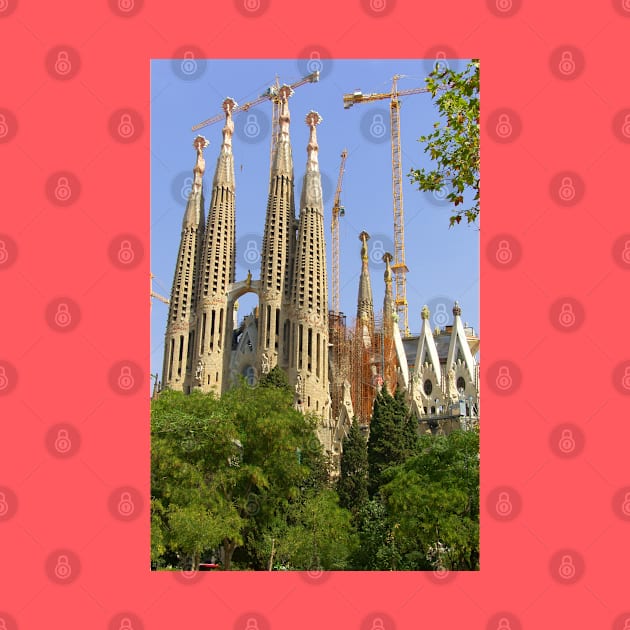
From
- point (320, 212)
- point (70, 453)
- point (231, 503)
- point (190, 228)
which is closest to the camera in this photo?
point (70, 453)

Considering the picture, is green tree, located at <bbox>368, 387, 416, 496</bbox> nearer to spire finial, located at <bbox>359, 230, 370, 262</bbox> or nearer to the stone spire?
the stone spire

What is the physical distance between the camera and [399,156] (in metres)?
71.2

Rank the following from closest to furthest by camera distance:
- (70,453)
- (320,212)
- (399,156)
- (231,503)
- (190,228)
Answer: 1. (70,453)
2. (231,503)
3. (320,212)
4. (190,228)
5. (399,156)

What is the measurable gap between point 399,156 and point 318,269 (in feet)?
81.7

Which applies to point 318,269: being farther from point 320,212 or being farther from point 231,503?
point 231,503

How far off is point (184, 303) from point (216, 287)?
317 cm

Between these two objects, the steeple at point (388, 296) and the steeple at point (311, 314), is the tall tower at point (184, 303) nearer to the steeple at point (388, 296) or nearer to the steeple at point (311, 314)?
the steeple at point (311, 314)

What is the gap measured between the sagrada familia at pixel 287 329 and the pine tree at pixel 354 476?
11.4m

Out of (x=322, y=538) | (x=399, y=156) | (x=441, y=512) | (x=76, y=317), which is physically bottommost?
(x=322, y=538)

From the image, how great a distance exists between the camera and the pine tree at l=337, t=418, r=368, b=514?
32250mm

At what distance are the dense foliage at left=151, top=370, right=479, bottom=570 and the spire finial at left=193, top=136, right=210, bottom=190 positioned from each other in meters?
38.8

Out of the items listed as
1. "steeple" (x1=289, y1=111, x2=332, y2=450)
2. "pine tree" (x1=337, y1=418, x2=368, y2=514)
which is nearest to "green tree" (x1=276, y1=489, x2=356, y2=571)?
"pine tree" (x1=337, y1=418, x2=368, y2=514)

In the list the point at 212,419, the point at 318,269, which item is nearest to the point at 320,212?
the point at 318,269

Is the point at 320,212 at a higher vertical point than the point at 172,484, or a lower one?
higher
